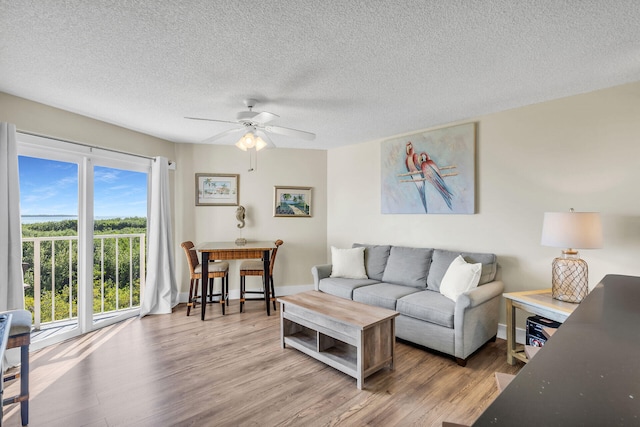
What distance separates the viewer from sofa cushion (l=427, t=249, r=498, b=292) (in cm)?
300

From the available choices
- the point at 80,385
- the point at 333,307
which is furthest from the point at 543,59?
the point at 80,385

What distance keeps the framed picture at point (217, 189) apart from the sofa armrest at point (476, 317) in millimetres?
3370

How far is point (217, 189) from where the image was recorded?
4559 millimetres

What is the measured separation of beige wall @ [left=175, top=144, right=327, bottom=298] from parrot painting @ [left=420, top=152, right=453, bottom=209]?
1.75 meters

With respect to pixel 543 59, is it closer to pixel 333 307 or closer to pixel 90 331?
pixel 333 307

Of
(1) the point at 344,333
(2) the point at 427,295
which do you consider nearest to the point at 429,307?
(2) the point at 427,295

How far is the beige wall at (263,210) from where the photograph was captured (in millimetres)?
4473

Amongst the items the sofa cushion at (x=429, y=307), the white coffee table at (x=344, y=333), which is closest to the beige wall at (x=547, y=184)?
the sofa cushion at (x=429, y=307)

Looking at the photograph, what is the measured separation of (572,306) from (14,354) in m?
4.54

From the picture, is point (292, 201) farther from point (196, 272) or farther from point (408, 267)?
point (408, 267)

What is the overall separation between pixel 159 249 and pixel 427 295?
3.36m

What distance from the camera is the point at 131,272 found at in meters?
4.03

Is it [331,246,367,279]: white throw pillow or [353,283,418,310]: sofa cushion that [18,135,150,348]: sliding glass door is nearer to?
[331,246,367,279]: white throw pillow

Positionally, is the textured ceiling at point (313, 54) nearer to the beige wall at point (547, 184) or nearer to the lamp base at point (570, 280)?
the beige wall at point (547, 184)
